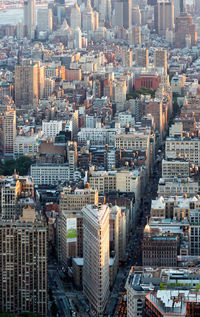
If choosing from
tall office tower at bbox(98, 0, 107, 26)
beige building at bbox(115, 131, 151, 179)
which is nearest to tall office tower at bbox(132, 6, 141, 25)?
tall office tower at bbox(98, 0, 107, 26)

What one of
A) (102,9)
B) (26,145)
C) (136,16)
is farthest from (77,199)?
(102,9)

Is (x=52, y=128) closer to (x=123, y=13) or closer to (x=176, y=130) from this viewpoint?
(x=176, y=130)

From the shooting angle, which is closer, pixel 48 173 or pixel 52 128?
pixel 48 173

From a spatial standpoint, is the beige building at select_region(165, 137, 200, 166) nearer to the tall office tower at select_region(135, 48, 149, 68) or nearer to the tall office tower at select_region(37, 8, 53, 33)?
the tall office tower at select_region(135, 48, 149, 68)

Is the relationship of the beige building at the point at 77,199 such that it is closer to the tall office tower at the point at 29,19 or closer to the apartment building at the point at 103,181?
the apartment building at the point at 103,181

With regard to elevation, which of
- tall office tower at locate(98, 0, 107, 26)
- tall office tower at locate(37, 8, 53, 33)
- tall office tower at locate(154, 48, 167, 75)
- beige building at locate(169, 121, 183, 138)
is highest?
tall office tower at locate(98, 0, 107, 26)

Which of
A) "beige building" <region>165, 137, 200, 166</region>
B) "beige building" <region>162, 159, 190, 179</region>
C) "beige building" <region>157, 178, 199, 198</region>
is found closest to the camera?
"beige building" <region>157, 178, 199, 198</region>
